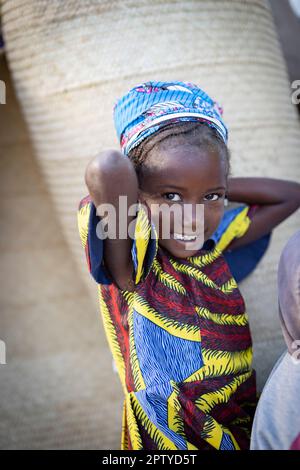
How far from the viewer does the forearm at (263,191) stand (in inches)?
48.1

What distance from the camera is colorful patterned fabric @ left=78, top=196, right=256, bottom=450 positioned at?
2.91ft

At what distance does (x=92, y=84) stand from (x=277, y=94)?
0.51m

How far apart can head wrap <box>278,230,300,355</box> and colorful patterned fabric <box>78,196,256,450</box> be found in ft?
0.54

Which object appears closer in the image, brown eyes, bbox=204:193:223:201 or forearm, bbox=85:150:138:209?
forearm, bbox=85:150:138:209

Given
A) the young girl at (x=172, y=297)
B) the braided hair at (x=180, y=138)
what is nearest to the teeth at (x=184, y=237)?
the young girl at (x=172, y=297)

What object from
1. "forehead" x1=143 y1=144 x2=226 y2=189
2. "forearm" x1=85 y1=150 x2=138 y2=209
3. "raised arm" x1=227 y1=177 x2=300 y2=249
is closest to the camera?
"forearm" x1=85 y1=150 x2=138 y2=209

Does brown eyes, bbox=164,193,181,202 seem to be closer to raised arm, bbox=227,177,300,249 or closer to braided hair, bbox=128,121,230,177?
braided hair, bbox=128,121,230,177

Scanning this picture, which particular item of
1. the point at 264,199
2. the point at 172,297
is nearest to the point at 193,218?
the point at 172,297

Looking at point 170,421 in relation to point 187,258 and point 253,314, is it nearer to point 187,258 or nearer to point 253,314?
point 187,258

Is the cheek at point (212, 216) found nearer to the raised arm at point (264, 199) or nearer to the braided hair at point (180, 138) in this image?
the braided hair at point (180, 138)

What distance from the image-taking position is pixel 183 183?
0.88 metres

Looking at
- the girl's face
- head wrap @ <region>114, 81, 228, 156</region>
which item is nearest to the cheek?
the girl's face

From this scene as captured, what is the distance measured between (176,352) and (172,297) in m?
0.10

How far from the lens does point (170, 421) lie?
890 millimetres
